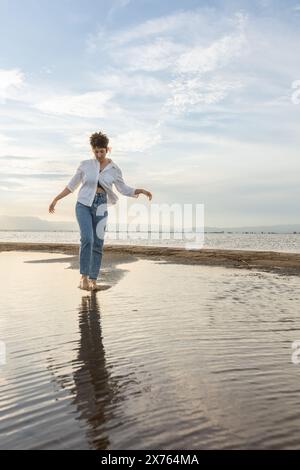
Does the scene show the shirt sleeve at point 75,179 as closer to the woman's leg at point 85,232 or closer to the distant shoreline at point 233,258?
the woman's leg at point 85,232

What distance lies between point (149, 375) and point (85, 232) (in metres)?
4.70

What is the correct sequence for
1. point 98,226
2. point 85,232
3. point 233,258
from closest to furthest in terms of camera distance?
point 85,232 < point 98,226 < point 233,258

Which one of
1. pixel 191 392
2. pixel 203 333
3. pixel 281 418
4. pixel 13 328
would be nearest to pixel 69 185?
pixel 13 328

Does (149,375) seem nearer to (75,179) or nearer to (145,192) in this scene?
(145,192)

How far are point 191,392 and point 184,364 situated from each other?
0.69m

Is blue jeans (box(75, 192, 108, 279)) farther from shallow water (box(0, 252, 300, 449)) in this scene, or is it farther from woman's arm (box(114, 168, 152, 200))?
shallow water (box(0, 252, 300, 449))

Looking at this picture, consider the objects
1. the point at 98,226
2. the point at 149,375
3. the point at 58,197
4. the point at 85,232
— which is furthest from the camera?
the point at 58,197

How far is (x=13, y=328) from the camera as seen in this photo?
17.1 feet

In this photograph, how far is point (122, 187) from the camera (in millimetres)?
8305

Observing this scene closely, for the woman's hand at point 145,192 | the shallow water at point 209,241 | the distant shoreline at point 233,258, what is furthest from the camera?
the shallow water at point 209,241

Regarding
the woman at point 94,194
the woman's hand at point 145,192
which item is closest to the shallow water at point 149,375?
the woman at point 94,194

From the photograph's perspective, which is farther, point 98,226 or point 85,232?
point 98,226

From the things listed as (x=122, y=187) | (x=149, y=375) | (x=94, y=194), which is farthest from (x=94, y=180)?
(x=149, y=375)

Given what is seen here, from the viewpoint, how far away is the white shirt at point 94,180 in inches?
316
